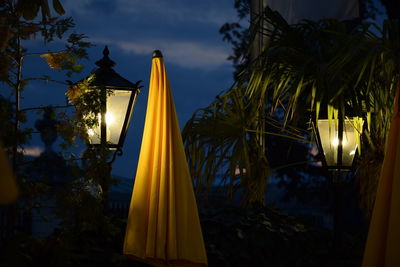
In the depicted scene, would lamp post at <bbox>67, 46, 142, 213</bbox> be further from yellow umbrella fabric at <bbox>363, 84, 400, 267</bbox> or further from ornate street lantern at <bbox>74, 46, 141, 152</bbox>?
yellow umbrella fabric at <bbox>363, 84, 400, 267</bbox>

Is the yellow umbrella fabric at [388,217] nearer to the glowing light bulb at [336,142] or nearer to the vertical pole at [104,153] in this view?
the glowing light bulb at [336,142]

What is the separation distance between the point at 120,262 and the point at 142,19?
536ft

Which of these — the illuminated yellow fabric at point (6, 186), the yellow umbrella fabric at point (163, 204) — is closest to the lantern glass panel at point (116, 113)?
the yellow umbrella fabric at point (163, 204)

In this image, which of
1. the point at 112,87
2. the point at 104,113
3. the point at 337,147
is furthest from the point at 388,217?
the point at 112,87

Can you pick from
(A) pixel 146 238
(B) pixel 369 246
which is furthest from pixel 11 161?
(B) pixel 369 246

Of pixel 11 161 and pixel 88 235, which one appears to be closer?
pixel 11 161

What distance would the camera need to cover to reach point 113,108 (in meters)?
5.21

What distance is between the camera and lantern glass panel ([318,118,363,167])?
6.02m

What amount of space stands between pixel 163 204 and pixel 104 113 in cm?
95

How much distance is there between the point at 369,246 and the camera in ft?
13.5

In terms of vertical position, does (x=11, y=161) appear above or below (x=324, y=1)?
below

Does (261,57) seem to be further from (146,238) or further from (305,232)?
(146,238)

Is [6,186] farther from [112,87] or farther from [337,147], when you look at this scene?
[337,147]

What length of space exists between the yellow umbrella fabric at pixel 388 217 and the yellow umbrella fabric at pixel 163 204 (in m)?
1.21
